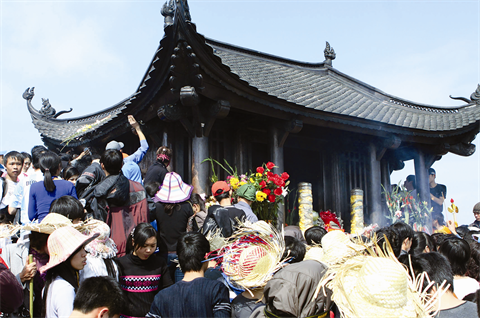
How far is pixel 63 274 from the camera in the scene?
275cm

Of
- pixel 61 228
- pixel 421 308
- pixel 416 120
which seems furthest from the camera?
pixel 416 120

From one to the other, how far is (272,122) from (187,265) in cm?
475

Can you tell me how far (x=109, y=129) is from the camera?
7945 mm

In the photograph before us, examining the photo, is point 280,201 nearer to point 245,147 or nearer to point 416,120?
point 245,147

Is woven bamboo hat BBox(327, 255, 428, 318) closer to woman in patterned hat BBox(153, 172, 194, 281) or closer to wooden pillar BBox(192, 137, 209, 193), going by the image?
woman in patterned hat BBox(153, 172, 194, 281)

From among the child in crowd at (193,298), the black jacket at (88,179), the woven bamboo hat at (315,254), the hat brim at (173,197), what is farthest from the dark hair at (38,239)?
the woven bamboo hat at (315,254)

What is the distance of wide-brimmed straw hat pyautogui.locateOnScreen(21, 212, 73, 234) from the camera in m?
3.00

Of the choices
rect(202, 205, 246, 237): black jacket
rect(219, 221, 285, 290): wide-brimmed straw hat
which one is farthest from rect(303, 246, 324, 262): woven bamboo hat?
rect(202, 205, 246, 237): black jacket

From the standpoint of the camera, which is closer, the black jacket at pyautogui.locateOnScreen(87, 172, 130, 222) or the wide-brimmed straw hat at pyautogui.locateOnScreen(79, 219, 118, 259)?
the wide-brimmed straw hat at pyautogui.locateOnScreen(79, 219, 118, 259)

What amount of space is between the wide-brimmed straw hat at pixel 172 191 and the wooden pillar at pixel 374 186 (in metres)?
5.28

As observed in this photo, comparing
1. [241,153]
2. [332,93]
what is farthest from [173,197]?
[332,93]

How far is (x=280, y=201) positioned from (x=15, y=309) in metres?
4.40

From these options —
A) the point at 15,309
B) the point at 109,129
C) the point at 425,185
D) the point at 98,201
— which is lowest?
the point at 15,309


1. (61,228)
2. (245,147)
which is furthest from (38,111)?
(61,228)
